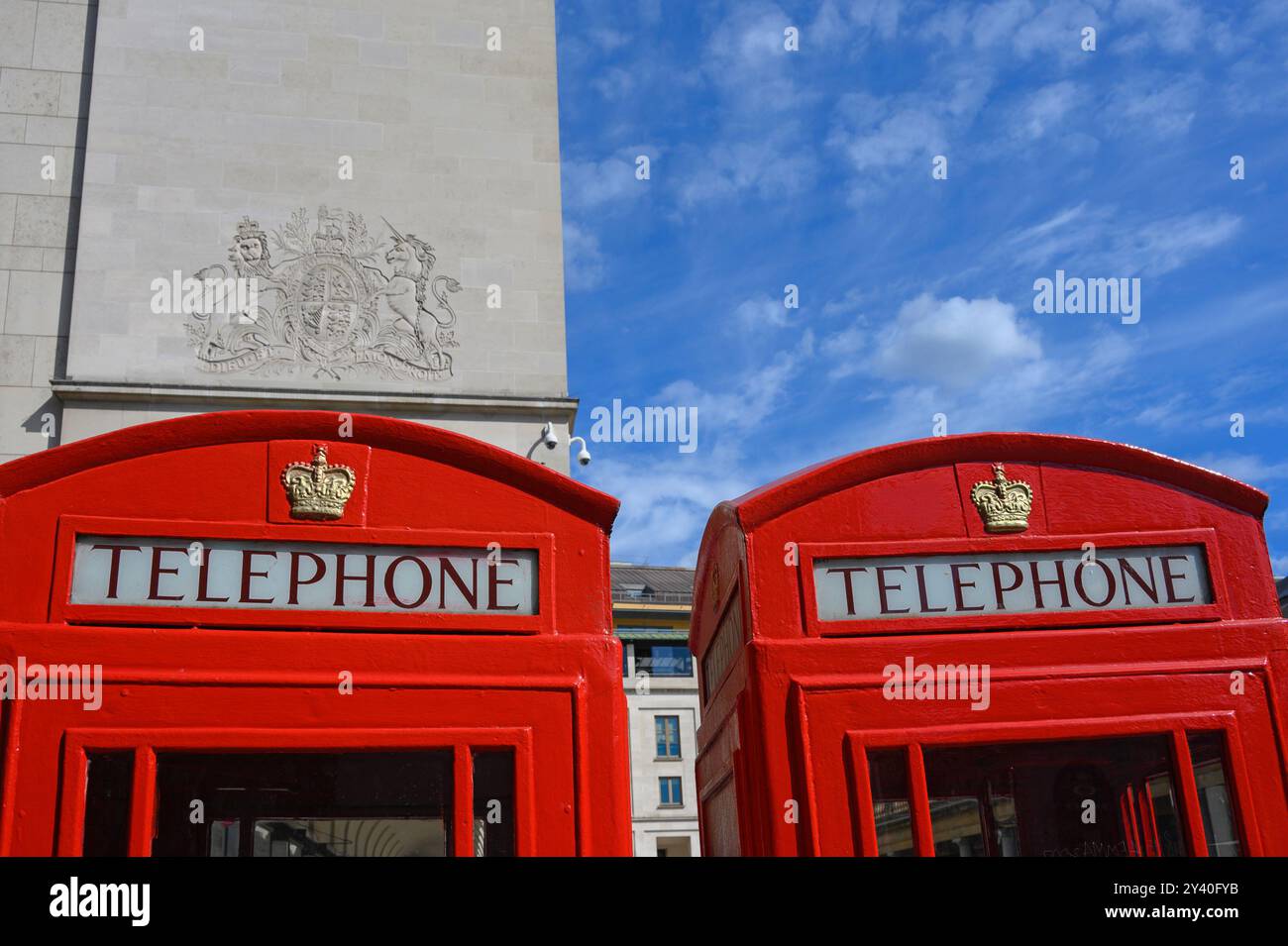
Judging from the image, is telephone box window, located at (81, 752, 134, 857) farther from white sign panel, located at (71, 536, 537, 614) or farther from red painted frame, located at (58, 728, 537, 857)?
white sign panel, located at (71, 536, 537, 614)

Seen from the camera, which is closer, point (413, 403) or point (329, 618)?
point (329, 618)

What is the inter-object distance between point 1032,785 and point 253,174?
912 cm

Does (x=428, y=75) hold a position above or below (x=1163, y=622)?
above

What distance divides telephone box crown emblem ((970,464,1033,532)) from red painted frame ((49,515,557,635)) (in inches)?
70.3

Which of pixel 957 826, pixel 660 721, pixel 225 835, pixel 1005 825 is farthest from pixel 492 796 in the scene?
pixel 660 721

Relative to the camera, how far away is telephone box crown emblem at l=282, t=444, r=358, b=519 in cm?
436

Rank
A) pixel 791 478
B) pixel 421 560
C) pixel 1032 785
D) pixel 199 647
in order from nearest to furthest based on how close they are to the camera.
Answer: pixel 199 647 → pixel 421 560 → pixel 791 478 → pixel 1032 785

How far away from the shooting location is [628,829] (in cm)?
417

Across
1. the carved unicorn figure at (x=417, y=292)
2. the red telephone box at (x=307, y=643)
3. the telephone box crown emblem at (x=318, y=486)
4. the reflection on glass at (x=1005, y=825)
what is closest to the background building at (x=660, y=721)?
the carved unicorn figure at (x=417, y=292)

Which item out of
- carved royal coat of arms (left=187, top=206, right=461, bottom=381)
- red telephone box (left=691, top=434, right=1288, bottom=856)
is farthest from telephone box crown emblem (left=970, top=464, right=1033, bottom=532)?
carved royal coat of arms (left=187, top=206, right=461, bottom=381)

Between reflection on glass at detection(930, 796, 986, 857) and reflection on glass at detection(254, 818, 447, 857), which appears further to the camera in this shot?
reflection on glass at detection(930, 796, 986, 857)

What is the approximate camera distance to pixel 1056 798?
219 inches
